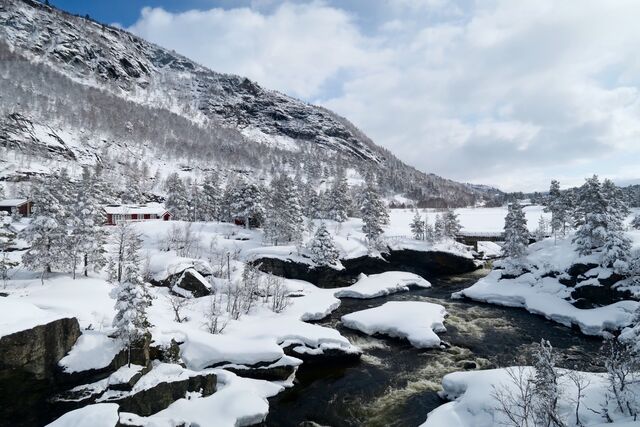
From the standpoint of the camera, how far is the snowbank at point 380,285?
50438 mm

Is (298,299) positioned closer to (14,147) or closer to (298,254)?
(298,254)

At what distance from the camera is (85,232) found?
131 ft

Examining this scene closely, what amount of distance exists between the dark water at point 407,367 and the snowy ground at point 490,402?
1.85m

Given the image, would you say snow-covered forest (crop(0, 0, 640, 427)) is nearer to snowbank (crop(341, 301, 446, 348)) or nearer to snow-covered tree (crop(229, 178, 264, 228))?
snowbank (crop(341, 301, 446, 348))

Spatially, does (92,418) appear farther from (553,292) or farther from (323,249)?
(553,292)

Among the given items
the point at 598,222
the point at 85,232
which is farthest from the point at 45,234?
the point at 598,222

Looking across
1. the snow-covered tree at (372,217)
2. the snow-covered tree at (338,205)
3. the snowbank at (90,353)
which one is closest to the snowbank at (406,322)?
the snowbank at (90,353)

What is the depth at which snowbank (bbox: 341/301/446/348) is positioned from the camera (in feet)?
100

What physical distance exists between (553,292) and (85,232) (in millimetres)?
57184

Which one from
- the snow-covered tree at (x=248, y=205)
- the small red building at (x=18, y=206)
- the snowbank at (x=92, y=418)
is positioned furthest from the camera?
the snow-covered tree at (x=248, y=205)

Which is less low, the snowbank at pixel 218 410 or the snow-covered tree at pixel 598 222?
the snow-covered tree at pixel 598 222

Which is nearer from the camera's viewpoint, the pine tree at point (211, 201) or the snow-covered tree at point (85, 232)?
the snow-covered tree at point (85, 232)

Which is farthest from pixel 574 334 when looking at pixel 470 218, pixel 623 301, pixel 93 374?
pixel 470 218

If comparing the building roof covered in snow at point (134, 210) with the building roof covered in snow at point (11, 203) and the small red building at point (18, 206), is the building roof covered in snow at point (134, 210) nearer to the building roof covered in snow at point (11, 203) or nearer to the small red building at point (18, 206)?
the small red building at point (18, 206)
